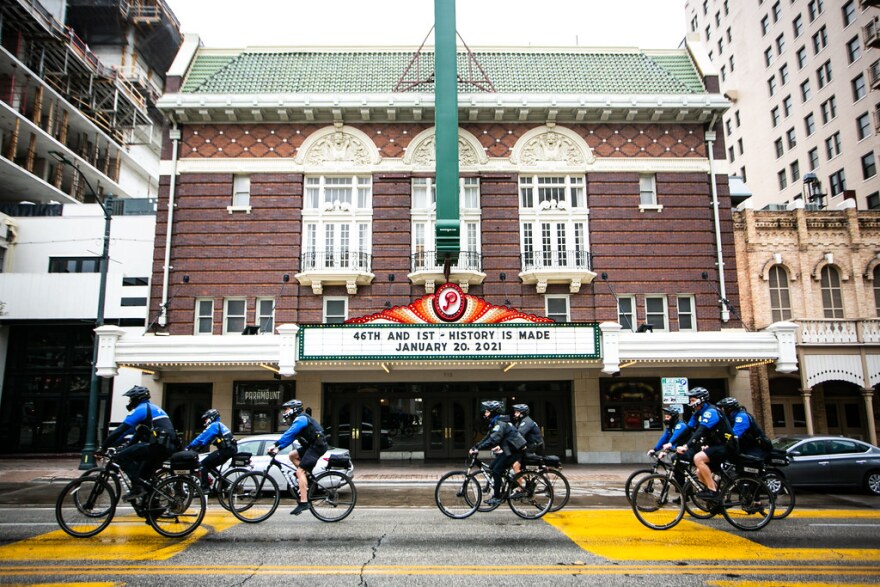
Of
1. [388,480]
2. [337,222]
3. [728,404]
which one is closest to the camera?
[728,404]

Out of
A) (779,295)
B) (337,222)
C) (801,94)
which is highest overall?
(801,94)

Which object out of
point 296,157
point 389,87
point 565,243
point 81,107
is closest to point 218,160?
point 296,157

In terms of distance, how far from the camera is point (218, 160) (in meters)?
24.3

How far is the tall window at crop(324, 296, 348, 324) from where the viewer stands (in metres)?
23.6

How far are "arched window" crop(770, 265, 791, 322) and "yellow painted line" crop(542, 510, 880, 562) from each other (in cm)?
1751

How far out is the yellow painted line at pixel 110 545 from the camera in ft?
25.6

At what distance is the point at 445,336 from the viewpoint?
66.5ft

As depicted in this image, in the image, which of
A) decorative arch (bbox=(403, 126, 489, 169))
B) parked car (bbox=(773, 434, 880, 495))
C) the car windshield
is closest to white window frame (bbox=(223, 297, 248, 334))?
decorative arch (bbox=(403, 126, 489, 169))

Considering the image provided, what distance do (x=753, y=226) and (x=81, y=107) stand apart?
134 feet

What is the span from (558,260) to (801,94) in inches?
1205

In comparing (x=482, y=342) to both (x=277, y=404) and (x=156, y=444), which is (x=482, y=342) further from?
(x=156, y=444)

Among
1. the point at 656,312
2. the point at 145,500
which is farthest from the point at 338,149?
the point at 145,500

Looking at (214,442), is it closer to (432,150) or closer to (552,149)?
(432,150)

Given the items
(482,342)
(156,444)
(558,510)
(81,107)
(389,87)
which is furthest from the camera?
(81,107)
